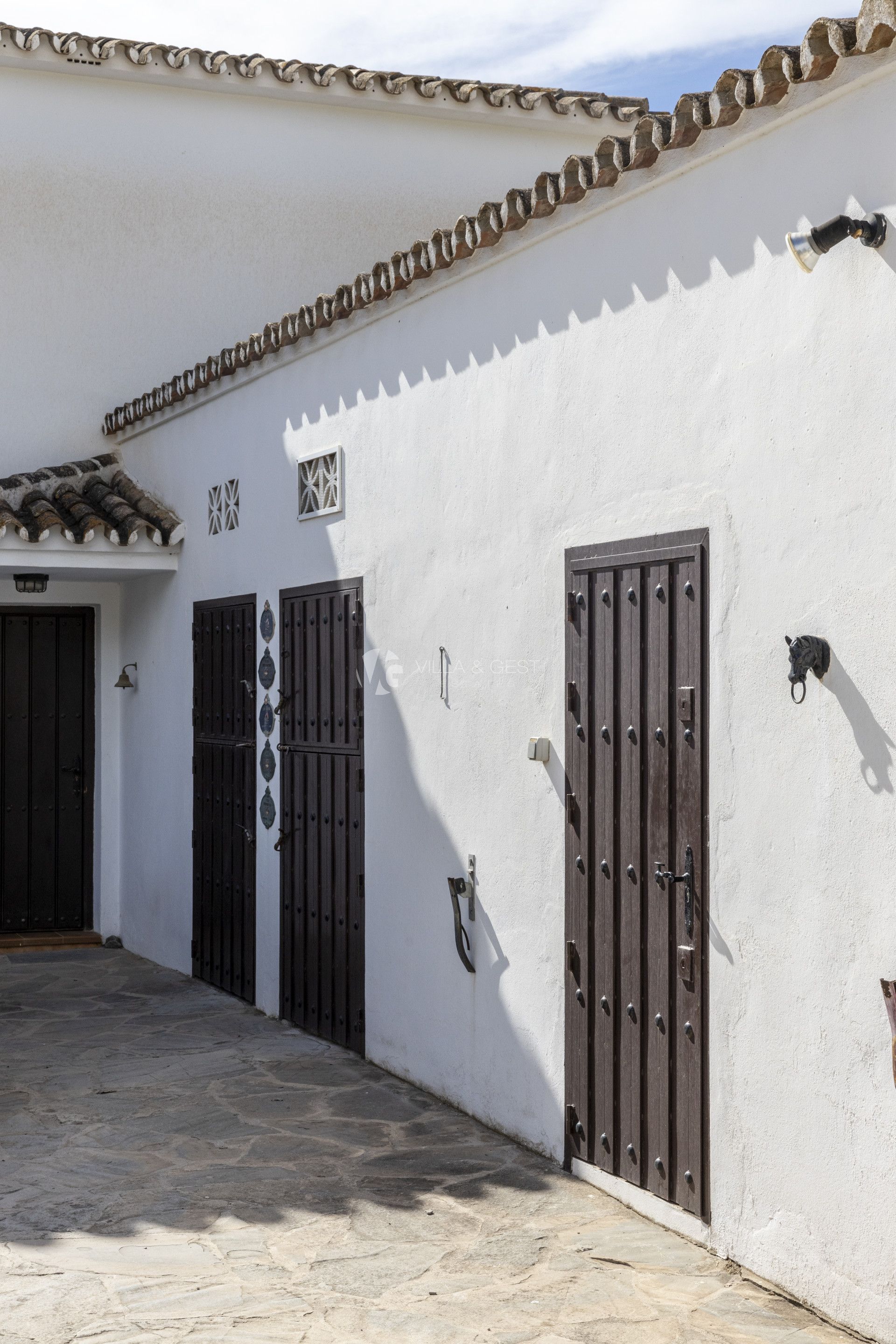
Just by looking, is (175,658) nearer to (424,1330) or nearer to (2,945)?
(2,945)

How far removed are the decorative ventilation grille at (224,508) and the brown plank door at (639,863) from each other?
3.95 metres

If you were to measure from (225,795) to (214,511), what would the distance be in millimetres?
1852

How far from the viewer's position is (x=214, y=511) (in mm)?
9422

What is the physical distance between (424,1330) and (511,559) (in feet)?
9.89

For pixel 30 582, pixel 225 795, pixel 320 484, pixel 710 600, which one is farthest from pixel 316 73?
pixel 710 600

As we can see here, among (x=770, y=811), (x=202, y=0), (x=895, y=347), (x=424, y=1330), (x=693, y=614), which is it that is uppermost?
(x=202, y=0)

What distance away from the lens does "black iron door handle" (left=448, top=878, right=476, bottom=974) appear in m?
6.33

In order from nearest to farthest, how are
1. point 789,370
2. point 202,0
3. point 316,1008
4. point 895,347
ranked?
point 895,347
point 789,370
point 316,1008
point 202,0

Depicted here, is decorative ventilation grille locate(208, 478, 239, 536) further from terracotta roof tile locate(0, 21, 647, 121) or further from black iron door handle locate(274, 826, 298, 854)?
terracotta roof tile locate(0, 21, 647, 121)

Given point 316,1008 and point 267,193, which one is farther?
point 267,193

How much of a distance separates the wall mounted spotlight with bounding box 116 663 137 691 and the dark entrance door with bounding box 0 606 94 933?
41 cm

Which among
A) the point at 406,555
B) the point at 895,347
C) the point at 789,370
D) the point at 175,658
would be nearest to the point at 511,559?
the point at 406,555

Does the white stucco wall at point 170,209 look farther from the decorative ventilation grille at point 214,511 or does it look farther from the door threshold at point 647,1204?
the door threshold at point 647,1204

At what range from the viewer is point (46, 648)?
11148 millimetres
